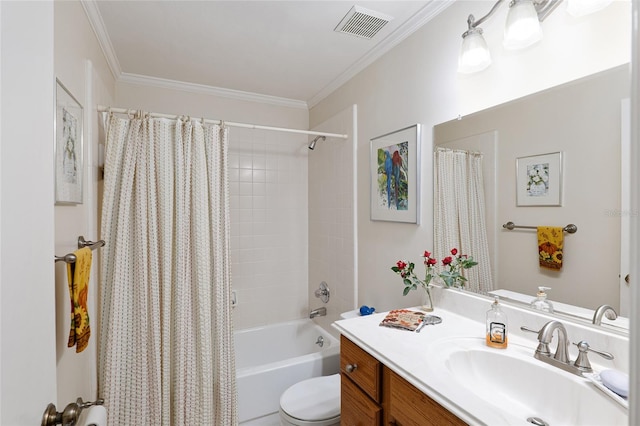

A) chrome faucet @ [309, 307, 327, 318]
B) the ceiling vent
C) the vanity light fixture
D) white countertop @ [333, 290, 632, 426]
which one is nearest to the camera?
white countertop @ [333, 290, 632, 426]

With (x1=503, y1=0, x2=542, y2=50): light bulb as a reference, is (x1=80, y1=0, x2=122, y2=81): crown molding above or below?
above

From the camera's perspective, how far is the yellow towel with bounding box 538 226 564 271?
3.51 feet

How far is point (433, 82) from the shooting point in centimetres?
157

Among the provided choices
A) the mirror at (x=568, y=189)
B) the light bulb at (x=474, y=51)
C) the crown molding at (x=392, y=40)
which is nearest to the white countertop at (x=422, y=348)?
the mirror at (x=568, y=189)

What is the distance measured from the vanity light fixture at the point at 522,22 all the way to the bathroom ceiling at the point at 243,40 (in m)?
0.34

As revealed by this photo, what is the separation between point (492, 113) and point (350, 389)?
1.28 metres

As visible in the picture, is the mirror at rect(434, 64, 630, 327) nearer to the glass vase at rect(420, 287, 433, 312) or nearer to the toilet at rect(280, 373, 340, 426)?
the glass vase at rect(420, 287, 433, 312)

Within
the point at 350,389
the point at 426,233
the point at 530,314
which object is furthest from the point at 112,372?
the point at 530,314

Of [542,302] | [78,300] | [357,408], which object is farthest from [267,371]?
[542,302]

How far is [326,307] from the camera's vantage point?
2670 mm

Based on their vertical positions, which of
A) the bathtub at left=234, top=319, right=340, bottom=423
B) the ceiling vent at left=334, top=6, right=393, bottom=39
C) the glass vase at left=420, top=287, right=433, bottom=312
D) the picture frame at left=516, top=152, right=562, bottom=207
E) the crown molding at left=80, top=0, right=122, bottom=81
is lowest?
the bathtub at left=234, top=319, right=340, bottom=423

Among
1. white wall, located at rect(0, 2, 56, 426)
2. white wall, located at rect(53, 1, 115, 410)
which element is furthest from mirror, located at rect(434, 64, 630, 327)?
white wall, located at rect(53, 1, 115, 410)

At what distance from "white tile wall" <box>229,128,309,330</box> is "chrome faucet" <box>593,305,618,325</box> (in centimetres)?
231

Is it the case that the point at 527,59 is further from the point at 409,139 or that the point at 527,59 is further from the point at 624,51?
the point at 409,139
